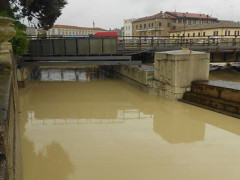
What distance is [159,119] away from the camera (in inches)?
364

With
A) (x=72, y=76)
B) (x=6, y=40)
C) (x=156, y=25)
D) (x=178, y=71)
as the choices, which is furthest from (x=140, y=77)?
(x=156, y=25)

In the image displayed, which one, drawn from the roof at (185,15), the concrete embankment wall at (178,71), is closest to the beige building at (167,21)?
the roof at (185,15)

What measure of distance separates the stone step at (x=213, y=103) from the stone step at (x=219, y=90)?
149 mm

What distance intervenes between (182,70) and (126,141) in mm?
5683

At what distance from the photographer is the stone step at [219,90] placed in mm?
9130

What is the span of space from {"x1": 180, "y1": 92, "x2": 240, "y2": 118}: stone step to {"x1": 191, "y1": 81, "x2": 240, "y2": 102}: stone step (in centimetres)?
15

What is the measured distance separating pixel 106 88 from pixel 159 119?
7.21 m

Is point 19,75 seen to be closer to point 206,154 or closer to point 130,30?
point 206,154

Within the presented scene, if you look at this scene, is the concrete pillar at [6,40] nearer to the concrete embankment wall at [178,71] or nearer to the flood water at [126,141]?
the flood water at [126,141]

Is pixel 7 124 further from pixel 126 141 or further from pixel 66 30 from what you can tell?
pixel 66 30

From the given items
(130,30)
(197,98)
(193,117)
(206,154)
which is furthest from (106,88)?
(130,30)

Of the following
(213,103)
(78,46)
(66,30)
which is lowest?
(213,103)

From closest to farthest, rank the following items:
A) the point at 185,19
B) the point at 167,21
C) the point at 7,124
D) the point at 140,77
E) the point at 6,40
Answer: the point at 7,124, the point at 6,40, the point at 140,77, the point at 167,21, the point at 185,19

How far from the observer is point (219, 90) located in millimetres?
9773
